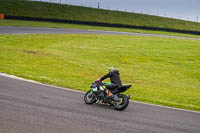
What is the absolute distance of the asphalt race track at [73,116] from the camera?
26.5 ft

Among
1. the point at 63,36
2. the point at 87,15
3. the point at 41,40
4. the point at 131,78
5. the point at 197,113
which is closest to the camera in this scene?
the point at 197,113

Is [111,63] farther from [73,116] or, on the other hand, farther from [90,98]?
[73,116]

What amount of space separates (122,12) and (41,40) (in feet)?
125

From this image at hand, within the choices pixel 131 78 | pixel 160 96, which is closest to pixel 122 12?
pixel 131 78

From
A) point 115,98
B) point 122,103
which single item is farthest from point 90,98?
point 122,103

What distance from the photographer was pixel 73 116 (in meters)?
9.23

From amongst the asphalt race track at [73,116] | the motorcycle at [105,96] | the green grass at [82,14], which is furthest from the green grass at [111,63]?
the green grass at [82,14]

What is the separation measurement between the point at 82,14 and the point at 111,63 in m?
35.7

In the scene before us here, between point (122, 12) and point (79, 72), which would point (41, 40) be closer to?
point (79, 72)

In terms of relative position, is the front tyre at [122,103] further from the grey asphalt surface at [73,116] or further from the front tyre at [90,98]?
the front tyre at [90,98]

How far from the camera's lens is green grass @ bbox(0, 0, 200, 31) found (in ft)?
173

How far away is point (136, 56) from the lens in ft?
90.9

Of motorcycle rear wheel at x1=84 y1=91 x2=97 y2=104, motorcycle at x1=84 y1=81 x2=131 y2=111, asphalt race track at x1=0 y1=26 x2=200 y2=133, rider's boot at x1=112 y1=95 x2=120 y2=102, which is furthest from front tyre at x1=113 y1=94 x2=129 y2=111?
motorcycle rear wheel at x1=84 y1=91 x2=97 y2=104

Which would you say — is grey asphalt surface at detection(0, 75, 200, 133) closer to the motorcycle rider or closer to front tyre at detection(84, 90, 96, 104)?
front tyre at detection(84, 90, 96, 104)
